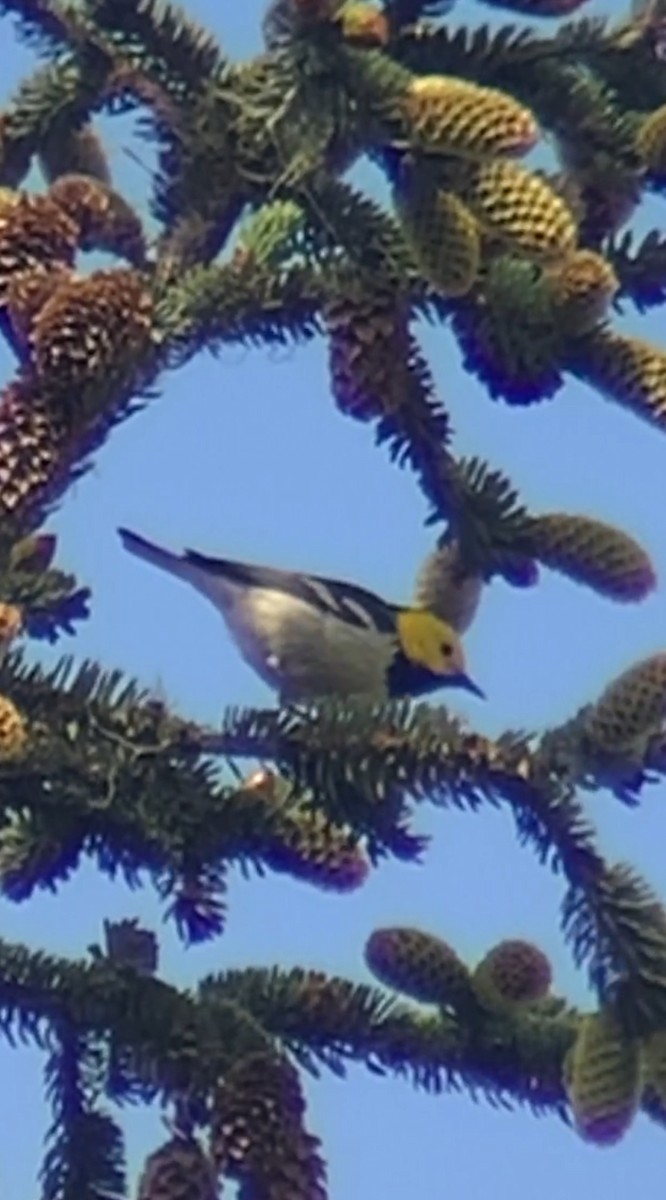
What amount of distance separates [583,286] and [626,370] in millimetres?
91

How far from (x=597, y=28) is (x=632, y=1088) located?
2.69ft

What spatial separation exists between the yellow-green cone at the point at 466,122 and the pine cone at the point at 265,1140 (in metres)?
0.61

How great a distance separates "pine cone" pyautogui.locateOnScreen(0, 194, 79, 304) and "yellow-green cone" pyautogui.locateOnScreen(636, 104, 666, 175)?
42 cm

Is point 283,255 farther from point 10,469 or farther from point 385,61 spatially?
point 10,469

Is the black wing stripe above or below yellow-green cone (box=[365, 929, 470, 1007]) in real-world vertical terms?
above

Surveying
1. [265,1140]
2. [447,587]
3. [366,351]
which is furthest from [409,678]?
[265,1140]

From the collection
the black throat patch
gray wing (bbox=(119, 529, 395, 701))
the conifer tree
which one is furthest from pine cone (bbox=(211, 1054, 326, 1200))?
the black throat patch

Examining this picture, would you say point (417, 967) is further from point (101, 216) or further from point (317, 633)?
point (317, 633)

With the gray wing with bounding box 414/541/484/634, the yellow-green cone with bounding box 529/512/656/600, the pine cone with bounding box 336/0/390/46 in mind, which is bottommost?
the yellow-green cone with bounding box 529/512/656/600

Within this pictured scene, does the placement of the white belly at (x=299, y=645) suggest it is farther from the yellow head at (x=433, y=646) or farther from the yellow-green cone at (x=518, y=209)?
the yellow-green cone at (x=518, y=209)

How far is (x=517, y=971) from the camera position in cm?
185

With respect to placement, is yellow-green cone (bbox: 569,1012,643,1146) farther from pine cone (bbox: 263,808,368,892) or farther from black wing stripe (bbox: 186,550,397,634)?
black wing stripe (bbox: 186,550,397,634)

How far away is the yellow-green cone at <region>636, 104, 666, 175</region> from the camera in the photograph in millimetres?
1818

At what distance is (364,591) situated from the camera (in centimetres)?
284
